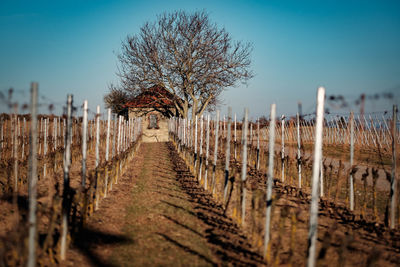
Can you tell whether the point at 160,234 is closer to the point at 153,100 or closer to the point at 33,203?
the point at 33,203

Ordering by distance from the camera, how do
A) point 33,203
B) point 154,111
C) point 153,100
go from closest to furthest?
point 33,203, point 153,100, point 154,111

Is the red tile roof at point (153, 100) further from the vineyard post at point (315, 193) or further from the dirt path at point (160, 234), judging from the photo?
the vineyard post at point (315, 193)

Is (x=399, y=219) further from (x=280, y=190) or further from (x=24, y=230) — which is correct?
(x=24, y=230)

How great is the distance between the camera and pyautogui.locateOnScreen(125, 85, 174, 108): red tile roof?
25.4 m

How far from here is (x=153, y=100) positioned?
27.4m

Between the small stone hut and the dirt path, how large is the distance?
19501mm

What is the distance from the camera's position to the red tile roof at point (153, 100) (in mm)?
25438

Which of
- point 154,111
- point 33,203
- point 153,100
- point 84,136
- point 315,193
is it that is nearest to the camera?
point 33,203

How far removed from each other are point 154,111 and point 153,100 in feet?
4.20

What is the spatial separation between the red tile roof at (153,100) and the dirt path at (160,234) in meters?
18.6

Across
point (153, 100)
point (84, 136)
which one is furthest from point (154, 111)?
point (84, 136)

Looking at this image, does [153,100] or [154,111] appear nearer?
[153,100]

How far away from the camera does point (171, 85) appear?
24266mm

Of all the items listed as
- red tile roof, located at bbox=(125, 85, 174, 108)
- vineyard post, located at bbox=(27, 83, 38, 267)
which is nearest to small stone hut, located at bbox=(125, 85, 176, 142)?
red tile roof, located at bbox=(125, 85, 174, 108)
